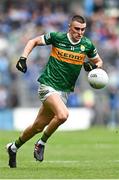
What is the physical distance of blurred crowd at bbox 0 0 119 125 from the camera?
90.6ft

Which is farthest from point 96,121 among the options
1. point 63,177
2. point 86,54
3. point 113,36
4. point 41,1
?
point 63,177

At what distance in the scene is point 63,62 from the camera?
13.4 m

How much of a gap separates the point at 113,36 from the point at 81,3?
113 inches

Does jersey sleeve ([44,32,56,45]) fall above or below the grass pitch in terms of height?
above

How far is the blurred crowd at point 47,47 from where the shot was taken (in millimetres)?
27625

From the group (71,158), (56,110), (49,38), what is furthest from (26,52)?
(71,158)

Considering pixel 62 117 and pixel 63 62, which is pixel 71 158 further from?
pixel 62 117

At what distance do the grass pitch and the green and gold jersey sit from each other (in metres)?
1.39

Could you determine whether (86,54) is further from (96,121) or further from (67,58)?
(96,121)

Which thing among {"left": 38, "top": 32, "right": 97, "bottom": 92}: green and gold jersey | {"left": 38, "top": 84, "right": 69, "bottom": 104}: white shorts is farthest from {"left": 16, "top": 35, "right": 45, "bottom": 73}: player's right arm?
{"left": 38, "top": 84, "right": 69, "bottom": 104}: white shorts

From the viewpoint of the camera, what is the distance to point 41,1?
104 feet

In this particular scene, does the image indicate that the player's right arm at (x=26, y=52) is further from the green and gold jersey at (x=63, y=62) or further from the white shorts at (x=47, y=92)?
the white shorts at (x=47, y=92)

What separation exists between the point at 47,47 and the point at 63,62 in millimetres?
14957

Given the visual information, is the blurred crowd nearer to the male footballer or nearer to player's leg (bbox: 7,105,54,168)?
the male footballer
